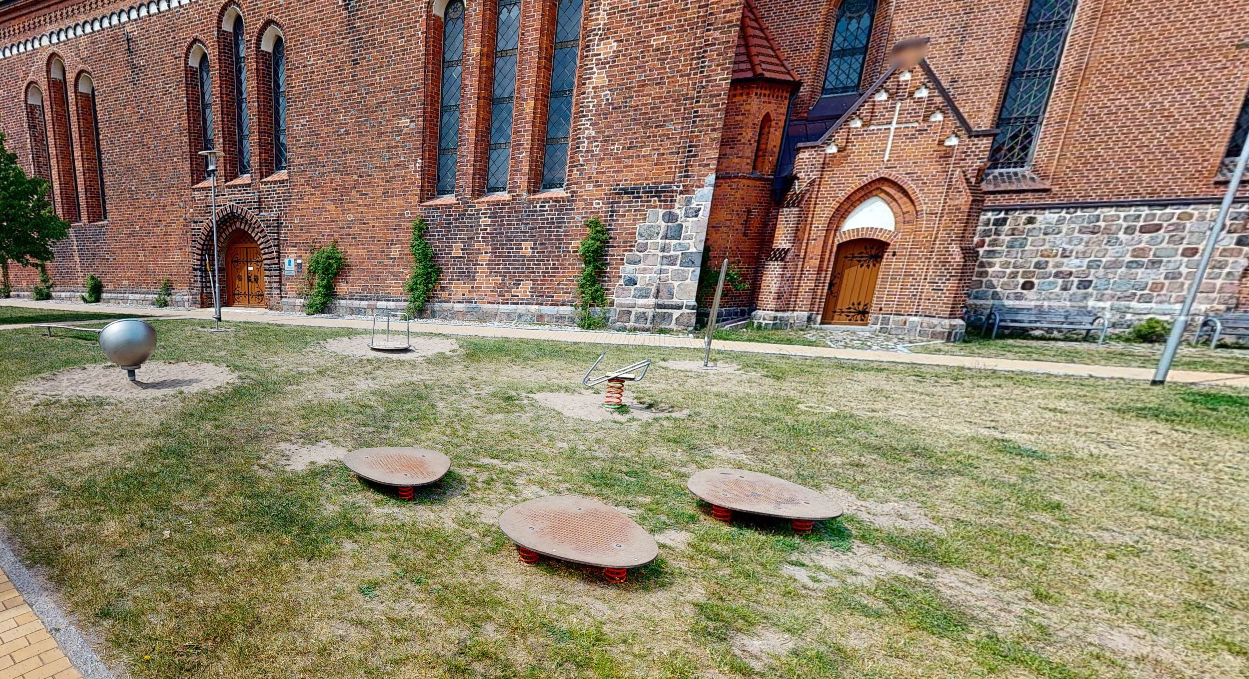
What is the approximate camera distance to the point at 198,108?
14656mm

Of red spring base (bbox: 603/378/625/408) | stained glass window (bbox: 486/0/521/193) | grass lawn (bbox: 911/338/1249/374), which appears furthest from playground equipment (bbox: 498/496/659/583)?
stained glass window (bbox: 486/0/521/193)

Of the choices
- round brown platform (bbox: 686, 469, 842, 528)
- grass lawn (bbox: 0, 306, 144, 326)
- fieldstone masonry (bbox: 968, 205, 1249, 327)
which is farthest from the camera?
grass lawn (bbox: 0, 306, 144, 326)

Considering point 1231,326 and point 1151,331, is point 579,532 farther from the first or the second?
point 1231,326

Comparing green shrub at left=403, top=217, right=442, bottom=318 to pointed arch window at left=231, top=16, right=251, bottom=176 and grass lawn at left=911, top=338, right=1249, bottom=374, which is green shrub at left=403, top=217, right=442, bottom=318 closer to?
pointed arch window at left=231, top=16, right=251, bottom=176

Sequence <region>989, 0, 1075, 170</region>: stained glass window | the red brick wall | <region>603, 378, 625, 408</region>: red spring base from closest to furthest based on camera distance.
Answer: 1. <region>603, 378, 625, 408</region>: red spring base
2. the red brick wall
3. <region>989, 0, 1075, 170</region>: stained glass window

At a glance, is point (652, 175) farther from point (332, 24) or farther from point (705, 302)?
point (332, 24)

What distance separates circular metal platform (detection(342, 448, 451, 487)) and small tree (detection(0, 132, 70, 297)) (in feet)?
48.5

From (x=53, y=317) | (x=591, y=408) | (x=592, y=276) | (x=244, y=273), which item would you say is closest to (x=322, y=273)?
(x=244, y=273)

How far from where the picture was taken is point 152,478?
10.5ft

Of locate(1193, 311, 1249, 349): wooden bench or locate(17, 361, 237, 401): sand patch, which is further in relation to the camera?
locate(1193, 311, 1249, 349): wooden bench

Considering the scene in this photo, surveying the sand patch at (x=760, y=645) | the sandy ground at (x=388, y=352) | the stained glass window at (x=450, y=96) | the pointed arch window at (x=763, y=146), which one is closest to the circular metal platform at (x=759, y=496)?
the sand patch at (x=760, y=645)

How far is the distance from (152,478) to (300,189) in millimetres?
13056

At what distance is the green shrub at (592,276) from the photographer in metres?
10.5

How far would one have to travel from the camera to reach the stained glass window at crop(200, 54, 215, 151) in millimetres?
14500
